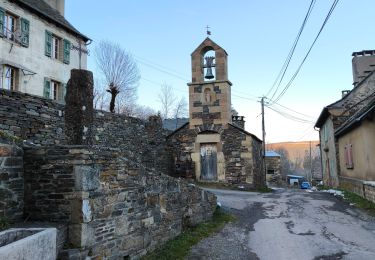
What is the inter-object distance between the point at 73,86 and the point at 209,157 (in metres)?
12.4

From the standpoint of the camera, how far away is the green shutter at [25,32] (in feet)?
66.0

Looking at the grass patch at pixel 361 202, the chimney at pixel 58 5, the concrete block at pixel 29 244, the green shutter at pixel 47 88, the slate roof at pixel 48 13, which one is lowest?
the grass patch at pixel 361 202

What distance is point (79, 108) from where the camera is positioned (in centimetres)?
806

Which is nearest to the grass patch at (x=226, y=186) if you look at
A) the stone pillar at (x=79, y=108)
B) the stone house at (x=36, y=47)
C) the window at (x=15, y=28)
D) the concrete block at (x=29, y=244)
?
the stone house at (x=36, y=47)

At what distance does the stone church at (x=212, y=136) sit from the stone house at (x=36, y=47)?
21.1ft

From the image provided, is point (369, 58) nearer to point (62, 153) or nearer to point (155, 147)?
point (155, 147)

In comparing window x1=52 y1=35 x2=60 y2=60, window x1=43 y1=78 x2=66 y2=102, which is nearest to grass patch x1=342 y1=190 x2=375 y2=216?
window x1=43 y1=78 x2=66 y2=102

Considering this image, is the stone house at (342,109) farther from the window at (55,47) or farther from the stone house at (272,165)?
the stone house at (272,165)

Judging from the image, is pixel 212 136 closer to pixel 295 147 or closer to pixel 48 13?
pixel 48 13

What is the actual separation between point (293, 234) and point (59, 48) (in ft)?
62.0

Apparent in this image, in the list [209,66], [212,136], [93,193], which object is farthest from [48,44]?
[93,193]

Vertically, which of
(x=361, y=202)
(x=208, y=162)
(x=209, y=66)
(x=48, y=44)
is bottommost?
(x=361, y=202)

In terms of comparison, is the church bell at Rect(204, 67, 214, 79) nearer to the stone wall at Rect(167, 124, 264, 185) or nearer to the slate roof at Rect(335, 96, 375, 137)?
the stone wall at Rect(167, 124, 264, 185)

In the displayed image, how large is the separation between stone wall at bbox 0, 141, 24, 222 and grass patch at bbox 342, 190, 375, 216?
1022cm
